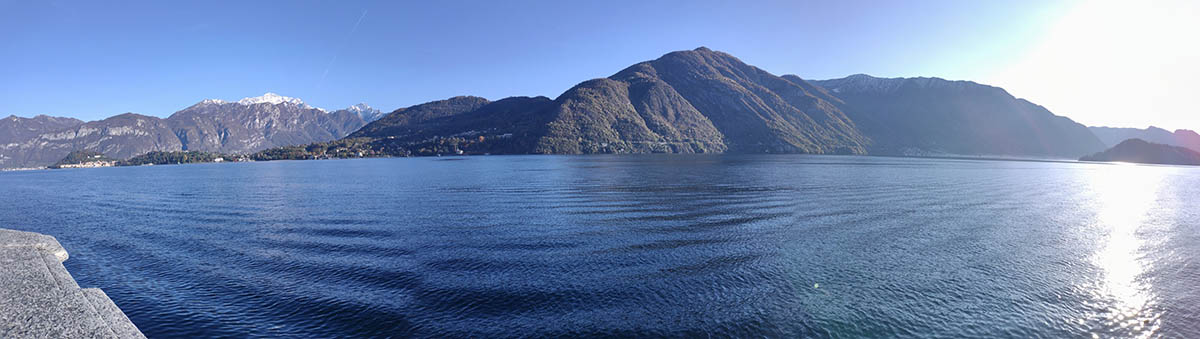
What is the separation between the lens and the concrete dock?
10.8 meters

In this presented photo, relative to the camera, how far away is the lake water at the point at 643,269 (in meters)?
13.3

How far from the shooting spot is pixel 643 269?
18.4 m

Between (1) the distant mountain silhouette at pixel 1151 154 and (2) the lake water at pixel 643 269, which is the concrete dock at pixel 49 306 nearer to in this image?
(2) the lake water at pixel 643 269

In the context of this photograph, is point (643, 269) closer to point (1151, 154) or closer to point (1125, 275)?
point (1125, 275)

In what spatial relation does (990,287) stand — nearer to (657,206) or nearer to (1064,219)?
(657,206)

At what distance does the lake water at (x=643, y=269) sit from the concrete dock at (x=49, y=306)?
1051 mm

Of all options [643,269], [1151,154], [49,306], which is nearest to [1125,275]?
[643,269]

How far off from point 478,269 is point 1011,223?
119ft

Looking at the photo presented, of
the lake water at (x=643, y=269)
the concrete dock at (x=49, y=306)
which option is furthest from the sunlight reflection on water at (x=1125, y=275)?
the concrete dock at (x=49, y=306)

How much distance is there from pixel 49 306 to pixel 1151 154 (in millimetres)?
286755

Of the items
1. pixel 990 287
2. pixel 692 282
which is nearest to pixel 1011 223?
pixel 990 287

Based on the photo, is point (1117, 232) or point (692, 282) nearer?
point (692, 282)

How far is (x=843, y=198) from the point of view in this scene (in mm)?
42031

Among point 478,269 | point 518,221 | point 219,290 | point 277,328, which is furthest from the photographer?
point 518,221
